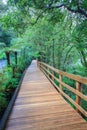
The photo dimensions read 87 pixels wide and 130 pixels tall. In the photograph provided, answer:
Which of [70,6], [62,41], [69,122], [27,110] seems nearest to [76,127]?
[69,122]

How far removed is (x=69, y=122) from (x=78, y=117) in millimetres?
317

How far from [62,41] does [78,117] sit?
1060 centimetres

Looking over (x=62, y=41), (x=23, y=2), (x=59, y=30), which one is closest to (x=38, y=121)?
(x=23, y=2)

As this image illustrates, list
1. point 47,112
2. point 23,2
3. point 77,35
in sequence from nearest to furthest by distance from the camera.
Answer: point 47,112
point 23,2
point 77,35

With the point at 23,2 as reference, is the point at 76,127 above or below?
below

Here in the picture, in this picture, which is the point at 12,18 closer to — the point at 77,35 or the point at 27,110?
the point at 77,35

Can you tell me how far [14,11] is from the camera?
6145mm

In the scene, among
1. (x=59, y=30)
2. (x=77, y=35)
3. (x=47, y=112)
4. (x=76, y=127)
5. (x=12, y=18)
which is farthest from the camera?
(x=59, y=30)

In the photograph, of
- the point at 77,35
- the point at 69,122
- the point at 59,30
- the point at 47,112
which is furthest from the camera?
the point at 59,30

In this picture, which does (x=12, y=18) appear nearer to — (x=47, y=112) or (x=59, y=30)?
(x=47, y=112)

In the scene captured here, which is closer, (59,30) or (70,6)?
(70,6)

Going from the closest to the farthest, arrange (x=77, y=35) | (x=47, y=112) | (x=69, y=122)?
(x=69, y=122) < (x=47, y=112) < (x=77, y=35)

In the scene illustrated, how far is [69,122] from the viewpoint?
11.9 feet

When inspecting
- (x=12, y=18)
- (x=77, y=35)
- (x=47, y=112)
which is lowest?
(x=47, y=112)
